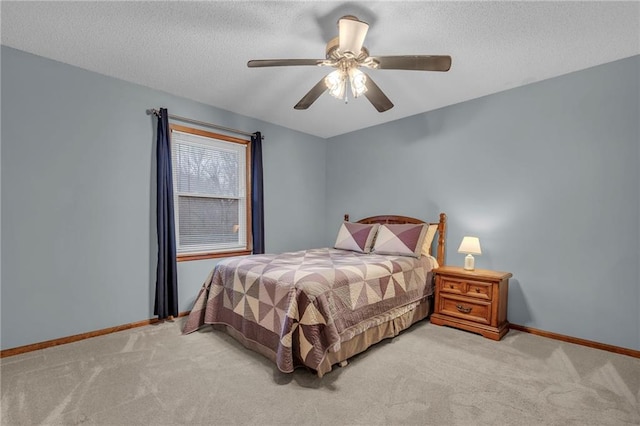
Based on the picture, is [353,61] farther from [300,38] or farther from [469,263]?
[469,263]

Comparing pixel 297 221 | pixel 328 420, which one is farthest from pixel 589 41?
pixel 297 221

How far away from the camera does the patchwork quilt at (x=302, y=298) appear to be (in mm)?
2037

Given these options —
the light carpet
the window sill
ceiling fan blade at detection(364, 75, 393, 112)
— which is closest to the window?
the window sill

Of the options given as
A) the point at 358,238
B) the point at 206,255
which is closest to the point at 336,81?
the point at 358,238

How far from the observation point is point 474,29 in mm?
2148

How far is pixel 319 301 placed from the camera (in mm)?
2088

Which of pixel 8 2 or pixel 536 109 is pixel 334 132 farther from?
pixel 8 2

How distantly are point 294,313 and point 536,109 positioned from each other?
3109 millimetres

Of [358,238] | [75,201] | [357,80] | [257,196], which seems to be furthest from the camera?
[257,196]

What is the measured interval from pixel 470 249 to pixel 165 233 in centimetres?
323

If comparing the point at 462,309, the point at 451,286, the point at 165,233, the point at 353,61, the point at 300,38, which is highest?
the point at 300,38

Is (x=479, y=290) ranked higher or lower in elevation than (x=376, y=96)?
lower

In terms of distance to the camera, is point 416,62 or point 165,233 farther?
point 165,233

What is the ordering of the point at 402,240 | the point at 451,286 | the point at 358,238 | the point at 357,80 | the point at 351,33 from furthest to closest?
the point at 358,238 < the point at 402,240 < the point at 451,286 < the point at 357,80 < the point at 351,33
